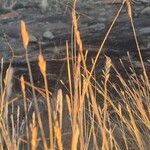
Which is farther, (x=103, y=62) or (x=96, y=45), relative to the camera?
(x=96, y=45)

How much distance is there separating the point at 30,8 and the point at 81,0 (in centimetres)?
44

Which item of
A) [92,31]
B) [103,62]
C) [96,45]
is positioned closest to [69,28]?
[92,31]

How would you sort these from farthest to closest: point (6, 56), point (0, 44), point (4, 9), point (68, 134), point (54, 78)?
point (4, 9), point (0, 44), point (6, 56), point (54, 78), point (68, 134)

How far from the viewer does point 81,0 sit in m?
5.30

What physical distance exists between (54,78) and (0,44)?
→ 0.69 metres

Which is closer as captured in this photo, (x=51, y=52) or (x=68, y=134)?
(x=68, y=134)

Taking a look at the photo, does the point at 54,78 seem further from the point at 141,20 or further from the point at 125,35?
the point at 141,20

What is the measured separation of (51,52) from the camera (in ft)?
13.4

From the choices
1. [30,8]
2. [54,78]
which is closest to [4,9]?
[30,8]

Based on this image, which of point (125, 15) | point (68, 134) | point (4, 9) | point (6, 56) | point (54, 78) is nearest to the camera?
point (68, 134)

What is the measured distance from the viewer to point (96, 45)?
4.09m

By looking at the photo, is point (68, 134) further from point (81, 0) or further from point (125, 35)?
point (81, 0)

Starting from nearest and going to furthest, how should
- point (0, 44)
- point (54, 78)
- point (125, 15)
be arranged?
point (54, 78) → point (0, 44) → point (125, 15)

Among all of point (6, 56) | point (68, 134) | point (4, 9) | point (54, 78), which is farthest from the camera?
point (4, 9)
